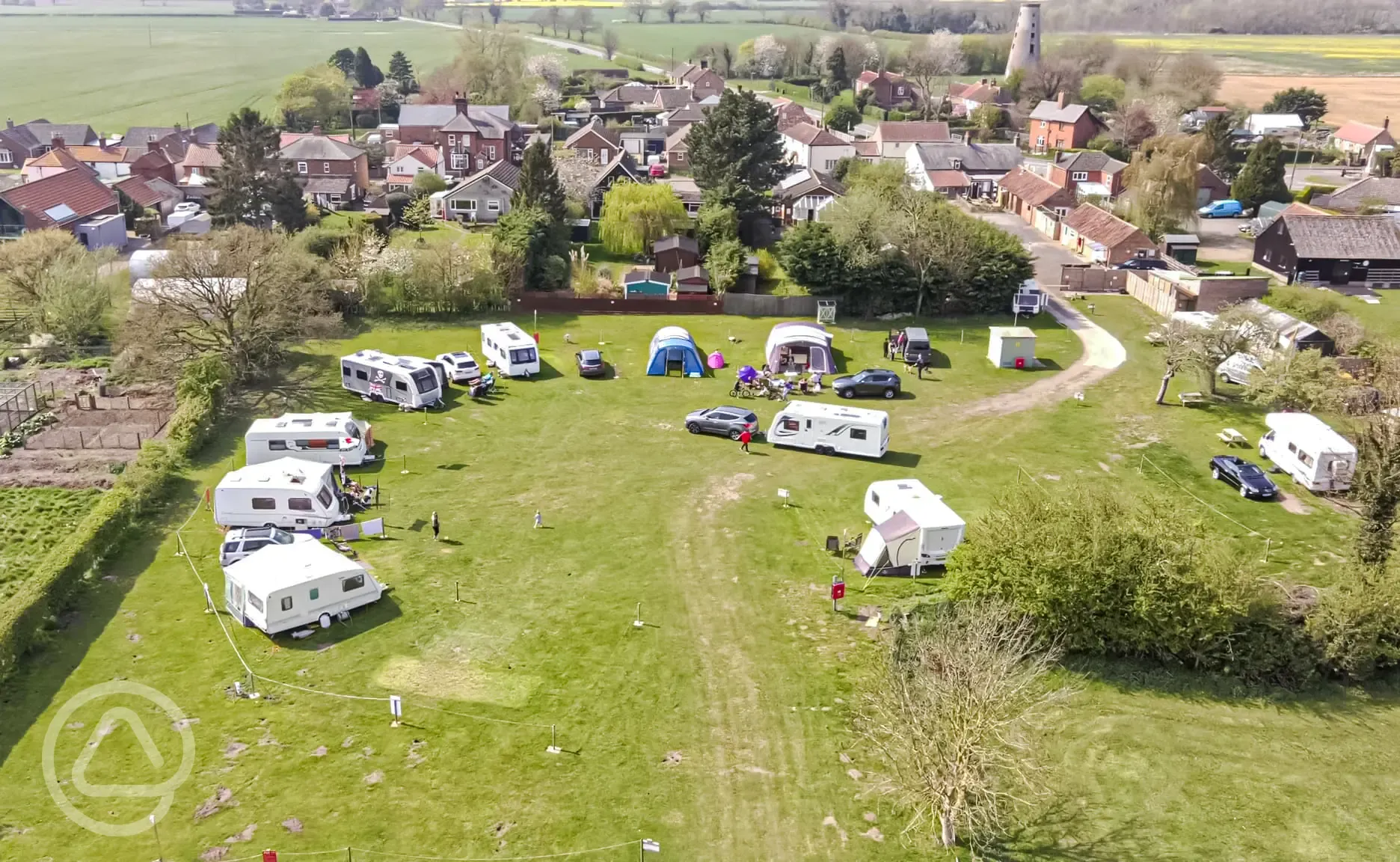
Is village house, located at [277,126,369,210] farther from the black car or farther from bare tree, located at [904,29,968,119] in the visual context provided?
bare tree, located at [904,29,968,119]

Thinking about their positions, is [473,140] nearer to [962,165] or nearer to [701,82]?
[962,165]

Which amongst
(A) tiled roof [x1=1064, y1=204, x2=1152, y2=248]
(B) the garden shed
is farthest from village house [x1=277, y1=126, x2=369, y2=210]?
(B) the garden shed

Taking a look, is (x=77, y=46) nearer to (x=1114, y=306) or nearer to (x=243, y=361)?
(x=243, y=361)

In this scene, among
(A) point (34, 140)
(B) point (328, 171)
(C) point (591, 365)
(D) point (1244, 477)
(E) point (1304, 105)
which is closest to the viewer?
(D) point (1244, 477)

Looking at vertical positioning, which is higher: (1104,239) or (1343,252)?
(1343,252)

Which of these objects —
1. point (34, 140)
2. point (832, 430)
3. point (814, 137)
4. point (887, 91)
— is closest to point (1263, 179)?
point (814, 137)

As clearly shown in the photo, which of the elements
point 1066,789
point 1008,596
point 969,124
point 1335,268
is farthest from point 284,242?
point 969,124
